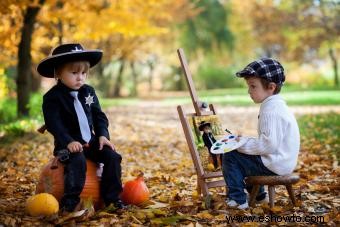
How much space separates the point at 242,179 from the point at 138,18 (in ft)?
33.9

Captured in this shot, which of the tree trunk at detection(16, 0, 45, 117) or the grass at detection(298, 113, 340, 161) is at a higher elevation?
the tree trunk at detection(16, 0, 45, 117)

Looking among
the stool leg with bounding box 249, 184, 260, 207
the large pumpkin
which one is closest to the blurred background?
the large pumpkin

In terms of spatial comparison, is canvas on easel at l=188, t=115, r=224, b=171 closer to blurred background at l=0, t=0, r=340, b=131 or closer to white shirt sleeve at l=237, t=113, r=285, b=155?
white shirt sleeve at l=237, t=113, r=285, b=155

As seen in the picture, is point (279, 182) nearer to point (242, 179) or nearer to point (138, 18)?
point (242, 179)

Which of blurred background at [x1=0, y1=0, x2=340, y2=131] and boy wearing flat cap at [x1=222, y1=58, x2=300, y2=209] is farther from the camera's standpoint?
blurred background at [x1=0, y1=0, x2=340, y2=131]

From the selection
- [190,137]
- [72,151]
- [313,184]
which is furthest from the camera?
[313,184]

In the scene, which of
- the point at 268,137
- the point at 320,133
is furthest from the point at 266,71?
the point at 320,133

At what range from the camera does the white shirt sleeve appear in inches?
167

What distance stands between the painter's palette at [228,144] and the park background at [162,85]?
0.52 m

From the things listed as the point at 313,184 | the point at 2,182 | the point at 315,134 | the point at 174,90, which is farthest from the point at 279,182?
the point at 174,90

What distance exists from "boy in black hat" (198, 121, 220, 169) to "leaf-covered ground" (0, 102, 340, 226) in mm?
383

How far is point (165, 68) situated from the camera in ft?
127

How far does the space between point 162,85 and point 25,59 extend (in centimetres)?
2629

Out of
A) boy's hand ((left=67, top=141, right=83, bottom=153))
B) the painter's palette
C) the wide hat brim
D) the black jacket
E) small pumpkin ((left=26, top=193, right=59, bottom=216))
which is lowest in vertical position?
small pumpkin ((left=26, top=193, right=59, bottom=216))
